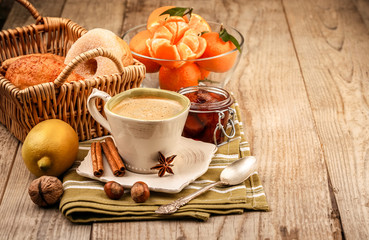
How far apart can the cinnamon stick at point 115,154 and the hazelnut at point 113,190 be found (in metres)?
0.07

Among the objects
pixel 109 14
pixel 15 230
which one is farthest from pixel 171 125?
pixel 109 14

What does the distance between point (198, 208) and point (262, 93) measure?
742mm

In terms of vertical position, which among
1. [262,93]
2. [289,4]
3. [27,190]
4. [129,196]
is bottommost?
[27,190]

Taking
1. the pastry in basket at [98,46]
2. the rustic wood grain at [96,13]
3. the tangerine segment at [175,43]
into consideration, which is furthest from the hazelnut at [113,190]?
the rustic wood grain at [96,13]

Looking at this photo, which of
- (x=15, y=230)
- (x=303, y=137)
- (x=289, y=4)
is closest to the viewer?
(x=15, y=230)

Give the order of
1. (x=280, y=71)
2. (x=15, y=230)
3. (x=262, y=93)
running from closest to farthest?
(x=15, y=230) < (x=262, y=93) < (x=280, y=71)

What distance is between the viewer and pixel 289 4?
254 centimetres

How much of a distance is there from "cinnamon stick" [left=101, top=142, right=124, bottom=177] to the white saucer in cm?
1

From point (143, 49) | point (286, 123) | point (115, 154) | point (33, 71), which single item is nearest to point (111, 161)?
point (115, 154)

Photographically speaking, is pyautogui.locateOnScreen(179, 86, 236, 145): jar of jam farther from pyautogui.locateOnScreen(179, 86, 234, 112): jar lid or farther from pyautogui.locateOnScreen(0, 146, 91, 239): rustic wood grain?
pyautogui.locateOnScreen(0, 146, 91, 239): rustic wood grain

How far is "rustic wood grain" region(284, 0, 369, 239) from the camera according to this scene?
1.20 m

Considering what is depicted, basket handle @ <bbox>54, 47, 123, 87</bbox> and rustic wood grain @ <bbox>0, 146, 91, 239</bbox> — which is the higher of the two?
basket handle @ <bbox>54, 47, 123, 87</bbox>

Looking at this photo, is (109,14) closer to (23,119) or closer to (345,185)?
(23,119)

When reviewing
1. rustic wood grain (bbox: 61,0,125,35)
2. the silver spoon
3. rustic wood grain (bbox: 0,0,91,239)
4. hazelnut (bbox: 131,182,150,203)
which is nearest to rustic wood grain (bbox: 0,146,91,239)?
rustic wood grain (bbox: 0,0,91,239)
